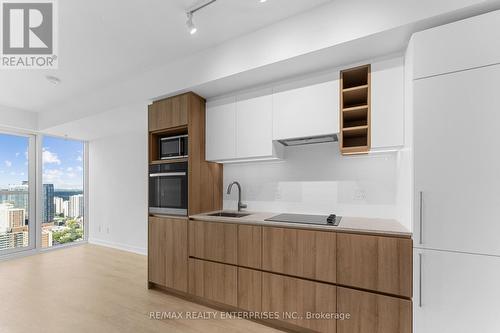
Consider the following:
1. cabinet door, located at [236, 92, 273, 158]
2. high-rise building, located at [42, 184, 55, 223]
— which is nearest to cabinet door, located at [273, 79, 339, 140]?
cabinet door, located at [236, 92, 273, 158]

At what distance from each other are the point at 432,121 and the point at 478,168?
39cm

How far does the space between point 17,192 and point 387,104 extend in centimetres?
616

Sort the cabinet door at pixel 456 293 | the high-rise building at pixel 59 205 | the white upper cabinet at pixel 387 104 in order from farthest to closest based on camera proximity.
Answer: the high-rise building at pixel 59 205, the white upper cabinet at pixel 387 104, the cabinet door at pixel 456 293

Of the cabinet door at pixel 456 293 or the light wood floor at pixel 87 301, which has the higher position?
the cabinet door at pixel 456 293

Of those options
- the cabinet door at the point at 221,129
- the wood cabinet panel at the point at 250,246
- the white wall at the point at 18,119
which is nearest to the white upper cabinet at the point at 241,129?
the cabinet door at the point at 221,129

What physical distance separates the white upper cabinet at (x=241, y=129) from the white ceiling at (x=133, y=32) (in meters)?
0.66

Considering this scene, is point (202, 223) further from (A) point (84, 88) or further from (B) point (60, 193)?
(B) point (60, 193)

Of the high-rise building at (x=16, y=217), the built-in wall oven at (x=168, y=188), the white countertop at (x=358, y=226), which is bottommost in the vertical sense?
the high-rise building at (x=16, y=217)

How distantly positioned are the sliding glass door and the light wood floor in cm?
46

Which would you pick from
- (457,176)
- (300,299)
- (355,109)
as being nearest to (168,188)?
(300,299)

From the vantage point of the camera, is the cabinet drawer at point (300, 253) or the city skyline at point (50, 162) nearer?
the cabinet drawer at point (300, 253)

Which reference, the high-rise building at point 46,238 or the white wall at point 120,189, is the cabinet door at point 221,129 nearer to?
the white wall at point 120,189

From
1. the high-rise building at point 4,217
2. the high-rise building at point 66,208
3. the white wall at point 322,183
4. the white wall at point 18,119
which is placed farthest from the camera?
the high-rise building at point 66,208

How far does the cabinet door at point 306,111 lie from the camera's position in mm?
2113
